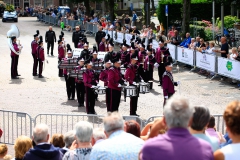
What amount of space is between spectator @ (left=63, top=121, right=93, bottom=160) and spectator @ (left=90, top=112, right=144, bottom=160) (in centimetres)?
45

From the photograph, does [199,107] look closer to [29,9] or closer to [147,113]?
[147,113]

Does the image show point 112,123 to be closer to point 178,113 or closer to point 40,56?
point 178,113

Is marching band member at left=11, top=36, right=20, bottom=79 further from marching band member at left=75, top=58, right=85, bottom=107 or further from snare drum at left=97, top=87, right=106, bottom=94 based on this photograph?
snare drum at left=97, top=87, right=106, bottom=94

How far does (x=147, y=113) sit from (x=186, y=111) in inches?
474

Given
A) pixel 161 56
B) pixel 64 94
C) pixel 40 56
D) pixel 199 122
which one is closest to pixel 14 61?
pixel 40 56

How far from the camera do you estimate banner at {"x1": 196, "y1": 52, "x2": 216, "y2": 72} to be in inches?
902

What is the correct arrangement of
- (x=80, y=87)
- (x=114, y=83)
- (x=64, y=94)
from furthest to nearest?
(x=64, y=94) < (x=80, y=87) < (x=114, y=83)

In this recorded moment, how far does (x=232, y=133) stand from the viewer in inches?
217

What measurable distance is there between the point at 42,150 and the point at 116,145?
113cm

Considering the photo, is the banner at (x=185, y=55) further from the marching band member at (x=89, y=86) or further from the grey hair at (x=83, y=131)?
the grey hair at (x=83, y=131)

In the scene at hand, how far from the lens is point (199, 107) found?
5961 millimetres

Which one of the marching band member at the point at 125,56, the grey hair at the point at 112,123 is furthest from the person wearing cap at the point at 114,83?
the grey hair at the point at 112,123

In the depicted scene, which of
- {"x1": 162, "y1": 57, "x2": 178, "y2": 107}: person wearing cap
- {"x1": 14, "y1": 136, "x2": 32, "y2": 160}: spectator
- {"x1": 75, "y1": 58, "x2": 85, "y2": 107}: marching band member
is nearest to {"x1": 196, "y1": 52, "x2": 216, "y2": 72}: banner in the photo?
{"x1": 75, "y1": 58, "x2": 85, "y2": 107}: marching band member

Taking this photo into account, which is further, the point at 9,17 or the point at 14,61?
the point at 9,17
